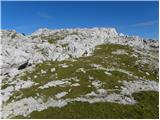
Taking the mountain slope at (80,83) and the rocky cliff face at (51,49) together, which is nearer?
the mountain slope at (80,83)

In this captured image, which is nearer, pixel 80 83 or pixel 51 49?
pixel 80 83

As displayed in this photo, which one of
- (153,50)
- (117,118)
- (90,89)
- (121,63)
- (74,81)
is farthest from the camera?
(153,50)

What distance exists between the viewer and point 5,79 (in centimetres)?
7369

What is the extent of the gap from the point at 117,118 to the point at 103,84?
44.6 feet

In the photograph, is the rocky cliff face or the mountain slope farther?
the rocky cliff face

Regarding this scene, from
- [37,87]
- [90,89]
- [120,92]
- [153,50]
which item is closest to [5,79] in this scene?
[37,87]

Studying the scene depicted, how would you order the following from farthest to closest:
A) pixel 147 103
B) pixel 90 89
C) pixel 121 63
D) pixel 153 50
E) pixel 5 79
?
pixel 153 50 → pixel 121 63 → pixel 5 79 → pixel 90 89 → pixel 147 103

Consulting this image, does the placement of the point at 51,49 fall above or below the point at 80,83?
above

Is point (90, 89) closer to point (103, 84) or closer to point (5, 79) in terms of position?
point (103, 84)

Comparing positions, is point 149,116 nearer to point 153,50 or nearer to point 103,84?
point 103,84

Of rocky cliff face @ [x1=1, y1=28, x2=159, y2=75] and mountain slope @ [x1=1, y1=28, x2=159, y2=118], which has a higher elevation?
rocky cliff face @ [x1=1, y1=28, x2=159, y2=75]

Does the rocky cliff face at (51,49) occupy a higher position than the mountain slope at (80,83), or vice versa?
the rocky cliff face at (51,49)

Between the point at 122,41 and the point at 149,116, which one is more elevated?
the point at 122,41

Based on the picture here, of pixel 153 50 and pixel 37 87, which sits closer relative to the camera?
pixel 37 87
